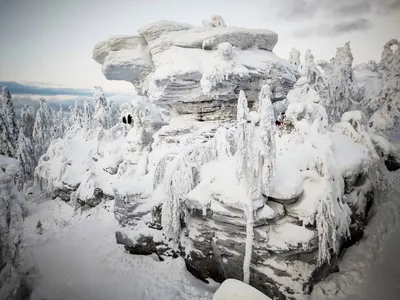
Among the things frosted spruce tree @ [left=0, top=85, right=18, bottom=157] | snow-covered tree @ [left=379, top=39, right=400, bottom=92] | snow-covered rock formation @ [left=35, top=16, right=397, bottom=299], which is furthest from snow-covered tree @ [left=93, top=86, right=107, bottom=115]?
snow-covered tree @ [left=379, top=39, right=400, bottom=92]

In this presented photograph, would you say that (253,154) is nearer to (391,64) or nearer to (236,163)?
(236,163)

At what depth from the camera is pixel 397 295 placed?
5.10 meters

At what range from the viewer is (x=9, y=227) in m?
4.81

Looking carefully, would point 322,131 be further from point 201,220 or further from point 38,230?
point 38,230

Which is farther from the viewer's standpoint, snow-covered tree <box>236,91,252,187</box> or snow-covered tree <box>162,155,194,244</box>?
snow-covered tree <box>162,155,194,244</box>

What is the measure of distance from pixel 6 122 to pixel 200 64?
24.1ft

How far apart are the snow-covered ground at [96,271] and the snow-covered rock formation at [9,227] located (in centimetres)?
247

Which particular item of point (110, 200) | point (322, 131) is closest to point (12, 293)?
point (110, 200)

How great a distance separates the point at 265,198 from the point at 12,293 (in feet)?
21.4

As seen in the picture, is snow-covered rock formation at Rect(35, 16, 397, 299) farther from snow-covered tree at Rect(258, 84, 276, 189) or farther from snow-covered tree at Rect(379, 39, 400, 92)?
snow-covered tree at Rect(379, 39, 400, 92)

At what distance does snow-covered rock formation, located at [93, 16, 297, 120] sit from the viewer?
9.87 meters

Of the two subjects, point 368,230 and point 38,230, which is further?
point 38,230

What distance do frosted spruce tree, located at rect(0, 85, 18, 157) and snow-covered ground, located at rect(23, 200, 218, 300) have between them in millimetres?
3720

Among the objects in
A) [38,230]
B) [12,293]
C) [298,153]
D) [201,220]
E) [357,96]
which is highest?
[357,96]
